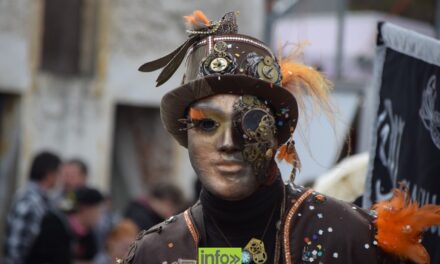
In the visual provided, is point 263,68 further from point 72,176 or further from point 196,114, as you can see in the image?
point 72,176

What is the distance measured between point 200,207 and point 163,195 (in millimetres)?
5483

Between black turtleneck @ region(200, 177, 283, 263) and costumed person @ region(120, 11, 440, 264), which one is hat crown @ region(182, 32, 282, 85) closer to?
costumed person @ region(120, 11, 440, 264)

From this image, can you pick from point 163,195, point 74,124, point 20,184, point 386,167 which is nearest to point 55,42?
point 74,124

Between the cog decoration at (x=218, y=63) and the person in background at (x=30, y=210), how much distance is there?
568cm

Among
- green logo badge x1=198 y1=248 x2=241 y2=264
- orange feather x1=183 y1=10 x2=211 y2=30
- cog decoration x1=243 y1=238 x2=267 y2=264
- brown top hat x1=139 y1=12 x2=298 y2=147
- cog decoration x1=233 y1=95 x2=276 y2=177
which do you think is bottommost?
green logo badge x1=198 y1=248 x2=241 y2=264

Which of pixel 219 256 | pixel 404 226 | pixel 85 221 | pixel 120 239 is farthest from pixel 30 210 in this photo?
pixel 404 226

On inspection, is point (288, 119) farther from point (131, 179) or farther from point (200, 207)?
point (131, 179)

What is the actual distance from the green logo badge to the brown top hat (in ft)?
1.30

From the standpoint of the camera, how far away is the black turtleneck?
4.09 m

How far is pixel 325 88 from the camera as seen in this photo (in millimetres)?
4480

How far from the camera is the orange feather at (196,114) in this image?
411 cm

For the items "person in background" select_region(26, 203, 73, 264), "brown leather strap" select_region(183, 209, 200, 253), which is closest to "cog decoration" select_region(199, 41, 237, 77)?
"brown leather strap" select_region(183, 209, 200, 253)

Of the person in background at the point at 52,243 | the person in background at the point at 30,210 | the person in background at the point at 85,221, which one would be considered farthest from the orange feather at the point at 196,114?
the person in background at the point at 85,221

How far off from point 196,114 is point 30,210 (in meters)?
5.80
